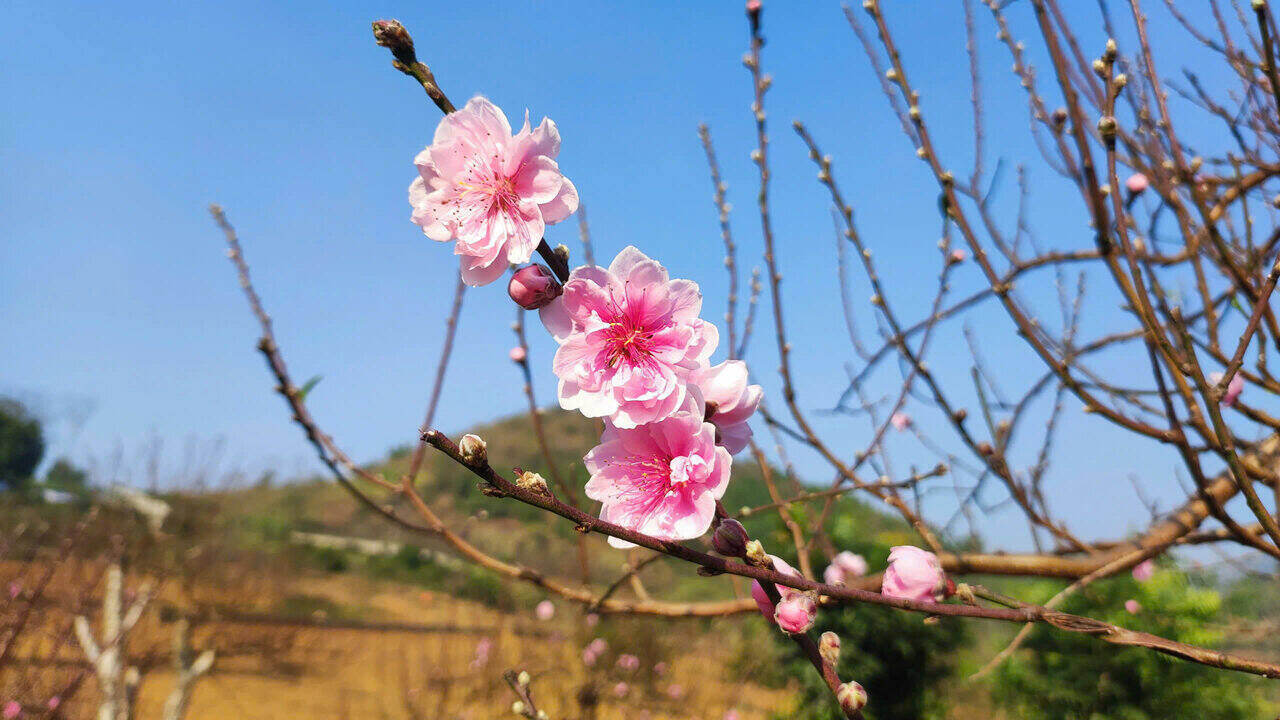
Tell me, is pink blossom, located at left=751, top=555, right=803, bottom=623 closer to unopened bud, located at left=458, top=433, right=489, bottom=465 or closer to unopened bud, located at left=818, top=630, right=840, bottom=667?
unopened bud, located at left=818, top=630, right=840, bottom=667

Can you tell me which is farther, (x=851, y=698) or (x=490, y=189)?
(x=490, y=189)

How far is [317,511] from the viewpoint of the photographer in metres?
18.3

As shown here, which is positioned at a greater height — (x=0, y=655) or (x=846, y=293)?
(x=846, y=293)

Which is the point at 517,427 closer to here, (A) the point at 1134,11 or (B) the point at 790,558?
(B) the point at 790,558

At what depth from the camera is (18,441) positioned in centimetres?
1762

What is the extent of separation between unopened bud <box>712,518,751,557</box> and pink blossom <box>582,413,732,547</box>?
0.02 m

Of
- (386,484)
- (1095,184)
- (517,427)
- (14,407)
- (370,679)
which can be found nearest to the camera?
(1095,184)

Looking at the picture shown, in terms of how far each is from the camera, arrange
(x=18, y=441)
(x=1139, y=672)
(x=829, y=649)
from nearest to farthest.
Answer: (x=829, y=649) → (x=1139, y=672) → (x=18, y=441)

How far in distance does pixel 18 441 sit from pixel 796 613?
76.1ft

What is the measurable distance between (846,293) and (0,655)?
3.10 meters

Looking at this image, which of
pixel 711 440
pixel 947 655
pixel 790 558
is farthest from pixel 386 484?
pixel 947 655

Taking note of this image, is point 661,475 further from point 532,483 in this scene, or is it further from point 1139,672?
point 1139,672

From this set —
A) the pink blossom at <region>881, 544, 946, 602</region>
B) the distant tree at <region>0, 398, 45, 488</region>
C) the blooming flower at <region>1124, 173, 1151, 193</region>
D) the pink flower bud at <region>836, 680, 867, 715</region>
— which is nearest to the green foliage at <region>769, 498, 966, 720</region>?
the blooming flower at <region>1124, 173, 1151, 193</region>

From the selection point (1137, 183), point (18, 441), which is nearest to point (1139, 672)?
point (1137, 183)
